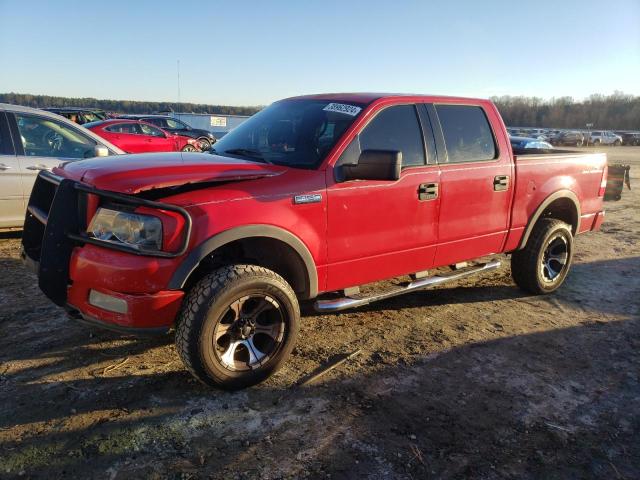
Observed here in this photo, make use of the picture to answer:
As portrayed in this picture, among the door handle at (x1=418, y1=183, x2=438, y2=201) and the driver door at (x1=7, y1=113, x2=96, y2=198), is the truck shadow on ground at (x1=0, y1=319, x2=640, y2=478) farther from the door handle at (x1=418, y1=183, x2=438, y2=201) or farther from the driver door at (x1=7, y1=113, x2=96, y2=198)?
the driver door at (x1=7, y1=113, x2=96, y2=198)

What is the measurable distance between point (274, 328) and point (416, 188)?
1.57m

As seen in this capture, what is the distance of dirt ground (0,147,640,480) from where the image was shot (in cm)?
252

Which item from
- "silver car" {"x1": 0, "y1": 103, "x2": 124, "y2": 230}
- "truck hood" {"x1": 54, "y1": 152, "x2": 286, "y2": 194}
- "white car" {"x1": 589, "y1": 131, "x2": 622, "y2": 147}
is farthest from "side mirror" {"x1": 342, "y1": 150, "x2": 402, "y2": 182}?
"white car" {"x1": 589, "y1": 131, "x2": 622, "y2": 147}

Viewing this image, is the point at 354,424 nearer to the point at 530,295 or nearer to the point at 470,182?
the point at 470,182

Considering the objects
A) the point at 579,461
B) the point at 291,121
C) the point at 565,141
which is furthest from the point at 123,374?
the point at 565,141

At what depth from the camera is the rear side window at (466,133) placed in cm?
424

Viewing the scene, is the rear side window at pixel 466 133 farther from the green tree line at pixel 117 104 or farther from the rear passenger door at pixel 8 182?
the green tree line at pixel 117 104

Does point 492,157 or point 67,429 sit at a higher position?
point 492,157

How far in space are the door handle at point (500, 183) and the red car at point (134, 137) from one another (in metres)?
11.5

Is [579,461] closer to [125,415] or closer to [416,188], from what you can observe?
[416,188]

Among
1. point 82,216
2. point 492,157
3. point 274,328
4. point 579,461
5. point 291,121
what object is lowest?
point 579,461

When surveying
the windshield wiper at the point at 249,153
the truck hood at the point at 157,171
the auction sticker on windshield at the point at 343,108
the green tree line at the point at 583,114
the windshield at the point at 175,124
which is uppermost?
the green tree line at the point at 583,114

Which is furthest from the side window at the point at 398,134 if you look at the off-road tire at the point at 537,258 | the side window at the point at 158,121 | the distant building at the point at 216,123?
the distant building at the point at 216,123

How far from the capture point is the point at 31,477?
2.31m
